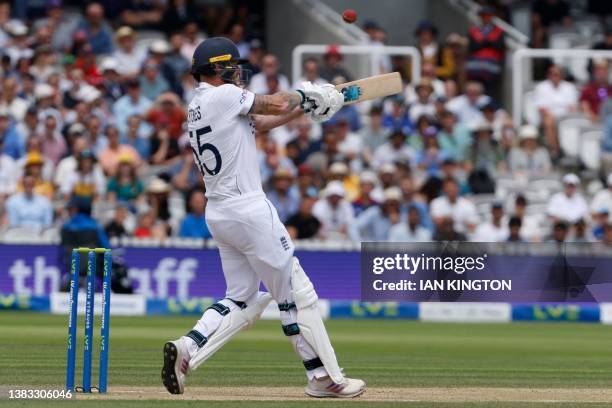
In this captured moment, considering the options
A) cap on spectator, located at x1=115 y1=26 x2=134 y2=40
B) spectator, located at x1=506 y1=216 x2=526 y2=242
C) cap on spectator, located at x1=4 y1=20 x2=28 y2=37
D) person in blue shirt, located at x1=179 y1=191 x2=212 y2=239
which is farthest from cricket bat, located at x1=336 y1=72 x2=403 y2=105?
cap on spectator, located at x1=4 y1=20 x2=28 y2=37

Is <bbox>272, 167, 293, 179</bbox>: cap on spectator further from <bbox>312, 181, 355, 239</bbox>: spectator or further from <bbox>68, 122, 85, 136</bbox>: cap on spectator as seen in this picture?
<bbox>68, 122, 85, 136</bbox>: cap on spectator

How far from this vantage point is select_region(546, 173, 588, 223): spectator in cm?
1669

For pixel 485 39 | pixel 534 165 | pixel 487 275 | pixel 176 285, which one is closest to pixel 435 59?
pixel 485 39

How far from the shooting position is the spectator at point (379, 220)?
1594 cm

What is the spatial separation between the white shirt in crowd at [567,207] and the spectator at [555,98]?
1.20m

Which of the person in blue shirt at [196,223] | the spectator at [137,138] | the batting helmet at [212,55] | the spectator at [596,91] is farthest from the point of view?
the spectator at [596,91]

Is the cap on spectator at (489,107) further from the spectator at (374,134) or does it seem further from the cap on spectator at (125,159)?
the cap on spectator at (125,159)

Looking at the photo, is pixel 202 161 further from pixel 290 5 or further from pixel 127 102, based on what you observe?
pixel 290 5

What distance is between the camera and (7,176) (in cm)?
1614

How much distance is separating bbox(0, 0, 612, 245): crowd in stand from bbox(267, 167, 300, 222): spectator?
23mm

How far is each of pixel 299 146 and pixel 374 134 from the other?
915 mm

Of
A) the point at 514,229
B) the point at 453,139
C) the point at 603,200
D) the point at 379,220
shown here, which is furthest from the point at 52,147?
the point at 603,200

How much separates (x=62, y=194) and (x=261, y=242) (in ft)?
28.6

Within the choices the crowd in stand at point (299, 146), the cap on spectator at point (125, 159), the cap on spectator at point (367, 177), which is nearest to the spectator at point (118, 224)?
Answer: the crowd in stand at point (299, 146)
